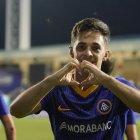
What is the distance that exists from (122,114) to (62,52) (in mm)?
25742

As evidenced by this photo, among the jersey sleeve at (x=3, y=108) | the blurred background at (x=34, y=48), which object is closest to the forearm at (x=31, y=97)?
the jersey sleeve at (x=3, y=108)

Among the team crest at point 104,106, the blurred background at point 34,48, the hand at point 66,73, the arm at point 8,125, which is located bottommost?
the blurred background at point 34,48

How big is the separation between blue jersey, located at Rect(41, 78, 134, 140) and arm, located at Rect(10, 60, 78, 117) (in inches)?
4.9

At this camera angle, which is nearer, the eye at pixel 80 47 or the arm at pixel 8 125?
the eye at pixel 80 47

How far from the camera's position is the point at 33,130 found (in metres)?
11.8

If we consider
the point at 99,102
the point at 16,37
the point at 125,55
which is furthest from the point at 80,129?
the point at 16,37

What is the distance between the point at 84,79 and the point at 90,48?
17 cm

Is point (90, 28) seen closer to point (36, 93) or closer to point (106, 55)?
point (106, 55)

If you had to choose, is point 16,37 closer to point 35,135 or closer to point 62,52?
point 62,52

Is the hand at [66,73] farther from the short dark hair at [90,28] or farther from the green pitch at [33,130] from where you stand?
the green pitch at [33,130]

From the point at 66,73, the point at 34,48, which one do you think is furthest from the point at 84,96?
the point at 34,48

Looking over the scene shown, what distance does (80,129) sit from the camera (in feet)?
7.86

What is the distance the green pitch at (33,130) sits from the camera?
996 cm

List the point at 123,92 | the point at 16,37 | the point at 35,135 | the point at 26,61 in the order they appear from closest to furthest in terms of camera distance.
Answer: the point at 123,92 → the point at 35,135 → the point at 26,61 → the point at 16,37
